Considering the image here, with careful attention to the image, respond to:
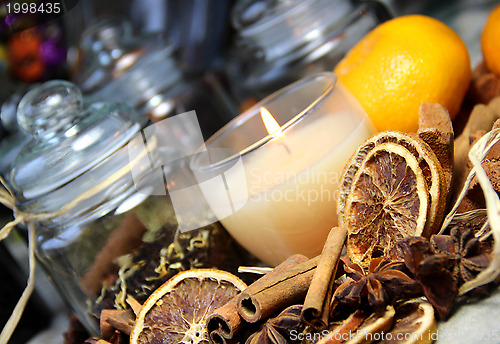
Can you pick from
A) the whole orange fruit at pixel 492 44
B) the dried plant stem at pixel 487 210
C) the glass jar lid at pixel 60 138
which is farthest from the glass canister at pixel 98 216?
the whole orange fruit at pixel 492 44

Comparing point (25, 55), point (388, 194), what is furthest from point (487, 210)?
point (25, 55)

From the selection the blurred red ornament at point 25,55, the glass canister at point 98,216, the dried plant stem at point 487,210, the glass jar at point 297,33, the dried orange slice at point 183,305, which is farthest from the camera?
the blurred red ornament at point 25,55

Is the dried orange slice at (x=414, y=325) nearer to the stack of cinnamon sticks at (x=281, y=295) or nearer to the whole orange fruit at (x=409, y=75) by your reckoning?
the stack of cinnamon sticks at (x=281, y=295)

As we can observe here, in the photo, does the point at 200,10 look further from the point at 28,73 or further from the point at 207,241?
the point at 207,241

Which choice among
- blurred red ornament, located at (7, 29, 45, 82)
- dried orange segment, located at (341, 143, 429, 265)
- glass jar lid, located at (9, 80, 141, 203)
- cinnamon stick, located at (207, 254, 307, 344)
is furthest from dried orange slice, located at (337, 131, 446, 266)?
blurred red ornament, located at (7, 29, 45, 82)

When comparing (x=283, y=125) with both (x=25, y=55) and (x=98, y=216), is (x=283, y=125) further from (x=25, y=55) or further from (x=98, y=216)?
(x=25, y=55)

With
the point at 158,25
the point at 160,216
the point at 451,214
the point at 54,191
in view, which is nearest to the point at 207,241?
the point at 160,216

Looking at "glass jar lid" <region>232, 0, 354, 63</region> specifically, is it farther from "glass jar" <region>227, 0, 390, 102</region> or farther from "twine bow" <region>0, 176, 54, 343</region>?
"twine bow" <region>0, 176, 54, 343</region>
